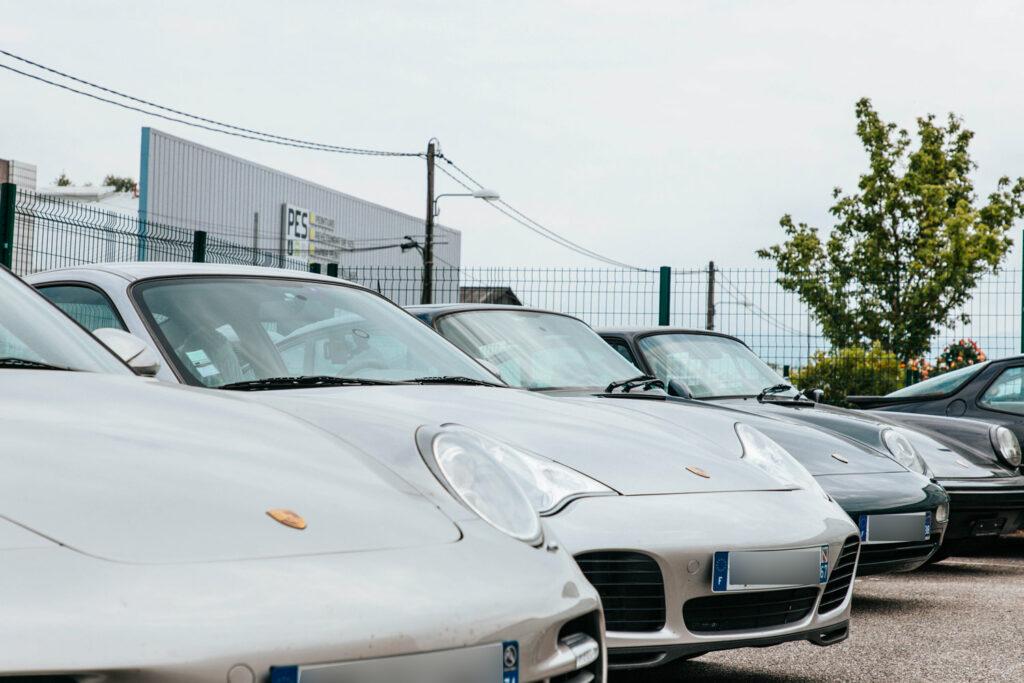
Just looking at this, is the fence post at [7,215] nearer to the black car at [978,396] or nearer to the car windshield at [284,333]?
the car windshield at [284,333]

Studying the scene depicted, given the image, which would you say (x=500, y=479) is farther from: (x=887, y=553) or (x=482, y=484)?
(x=887, y=553)

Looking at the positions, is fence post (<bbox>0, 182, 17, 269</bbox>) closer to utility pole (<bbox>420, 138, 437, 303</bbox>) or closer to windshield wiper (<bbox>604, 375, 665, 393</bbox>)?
windshield wiper (<bbox>604, 375, 665, 393</bbox>)

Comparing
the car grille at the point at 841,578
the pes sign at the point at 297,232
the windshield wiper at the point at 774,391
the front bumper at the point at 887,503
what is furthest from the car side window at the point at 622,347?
the pes sign at the point at 297,232

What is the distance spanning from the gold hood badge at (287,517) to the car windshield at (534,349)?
349 centimetres

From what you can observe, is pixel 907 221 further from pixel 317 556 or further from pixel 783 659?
pixel 317 556

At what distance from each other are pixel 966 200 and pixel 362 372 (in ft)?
83.2

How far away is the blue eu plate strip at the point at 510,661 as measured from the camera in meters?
2.02

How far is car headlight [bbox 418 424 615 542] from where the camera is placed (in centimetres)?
248

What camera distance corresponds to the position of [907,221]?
2711 cm

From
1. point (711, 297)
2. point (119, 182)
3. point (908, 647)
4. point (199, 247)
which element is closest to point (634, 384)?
point (908, 647)

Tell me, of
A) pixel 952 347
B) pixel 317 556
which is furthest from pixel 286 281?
pixel 952 347

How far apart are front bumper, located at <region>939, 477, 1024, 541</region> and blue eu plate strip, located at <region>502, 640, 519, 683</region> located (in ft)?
17.2

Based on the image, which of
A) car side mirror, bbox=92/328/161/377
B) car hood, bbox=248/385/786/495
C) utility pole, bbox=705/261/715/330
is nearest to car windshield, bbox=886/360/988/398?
utility pole, bbox=705/261/715/330

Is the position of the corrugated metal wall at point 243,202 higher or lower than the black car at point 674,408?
higher
